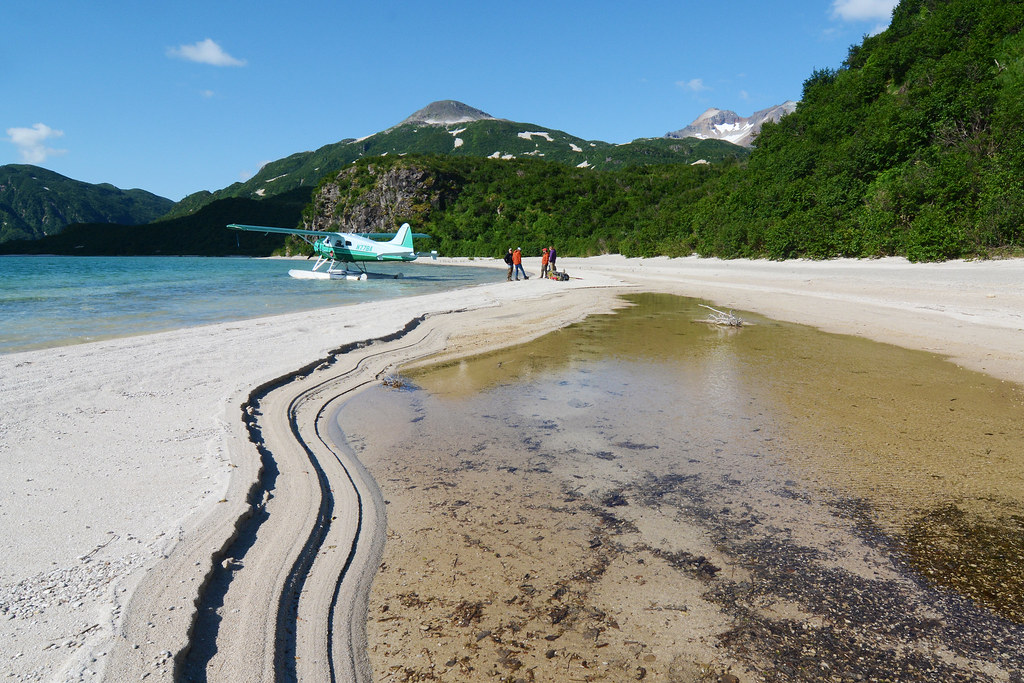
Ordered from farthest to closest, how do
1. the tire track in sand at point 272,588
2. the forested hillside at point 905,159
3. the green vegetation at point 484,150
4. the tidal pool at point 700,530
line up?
the green vegetation at point 484,150
the forested hillside at point 905,159
the tidal pool at point 700,530
the tire track in sand at point 272,588

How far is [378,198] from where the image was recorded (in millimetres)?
100812

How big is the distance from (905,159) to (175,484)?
34335 millimetres

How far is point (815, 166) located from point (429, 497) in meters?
38.9

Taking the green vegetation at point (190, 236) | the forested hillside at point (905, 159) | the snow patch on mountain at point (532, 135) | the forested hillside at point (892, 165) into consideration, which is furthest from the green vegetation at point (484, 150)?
the forested hillside at point (905, 159)

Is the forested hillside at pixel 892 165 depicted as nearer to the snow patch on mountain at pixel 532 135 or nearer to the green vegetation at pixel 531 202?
the green vegetation at pixel 531 202

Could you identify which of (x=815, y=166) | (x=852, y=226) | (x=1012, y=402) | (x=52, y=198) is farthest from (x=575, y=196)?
(x=52, y=198)

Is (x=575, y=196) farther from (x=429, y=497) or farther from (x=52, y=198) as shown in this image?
(x=52, y=198)

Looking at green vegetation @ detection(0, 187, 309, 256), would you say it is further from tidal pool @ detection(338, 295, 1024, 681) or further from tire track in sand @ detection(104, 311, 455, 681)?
tire track in sand @ detection(104, 311, 455, 681)

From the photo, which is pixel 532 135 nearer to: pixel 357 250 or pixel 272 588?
pixel 357 250

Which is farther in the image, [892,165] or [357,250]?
[357,250]

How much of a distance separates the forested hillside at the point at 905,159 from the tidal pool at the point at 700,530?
1627 cm

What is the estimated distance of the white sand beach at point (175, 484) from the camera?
2283 mm

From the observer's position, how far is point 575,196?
8362cm

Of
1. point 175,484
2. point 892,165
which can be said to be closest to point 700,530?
point 175,484
